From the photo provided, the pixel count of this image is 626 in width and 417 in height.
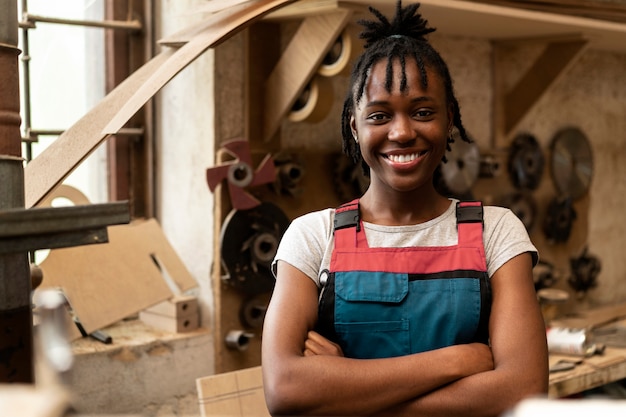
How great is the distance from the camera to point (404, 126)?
175 centimetres

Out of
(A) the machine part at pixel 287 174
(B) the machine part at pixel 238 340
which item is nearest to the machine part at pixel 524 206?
(A) the machine part at pixel 287 174

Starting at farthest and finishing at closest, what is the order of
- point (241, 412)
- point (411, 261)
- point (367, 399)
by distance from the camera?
point (241, 412)
point (411, 261)
point (367, 399)

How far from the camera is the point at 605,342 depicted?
347cm

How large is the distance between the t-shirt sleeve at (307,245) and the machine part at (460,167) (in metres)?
1.77

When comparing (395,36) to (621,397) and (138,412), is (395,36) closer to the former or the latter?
(138,412)

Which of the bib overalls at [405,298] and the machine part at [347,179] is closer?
the bib overalls at [405,298]

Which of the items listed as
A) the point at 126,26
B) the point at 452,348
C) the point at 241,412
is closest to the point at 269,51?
the point at 126,26

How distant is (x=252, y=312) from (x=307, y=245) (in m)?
1.27

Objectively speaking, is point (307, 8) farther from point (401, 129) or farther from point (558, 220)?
point (558, 220)

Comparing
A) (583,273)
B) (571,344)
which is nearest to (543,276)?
(583,273)

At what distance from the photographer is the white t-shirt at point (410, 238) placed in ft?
5.82

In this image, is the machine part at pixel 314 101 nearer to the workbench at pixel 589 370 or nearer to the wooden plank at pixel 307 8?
the wooden plank at pixel 307 8

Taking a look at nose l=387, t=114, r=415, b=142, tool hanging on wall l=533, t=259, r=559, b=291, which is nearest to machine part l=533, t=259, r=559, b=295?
tool hanging on wall l=533, t=259, r=559, b=291

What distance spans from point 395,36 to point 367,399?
84 centimetres
